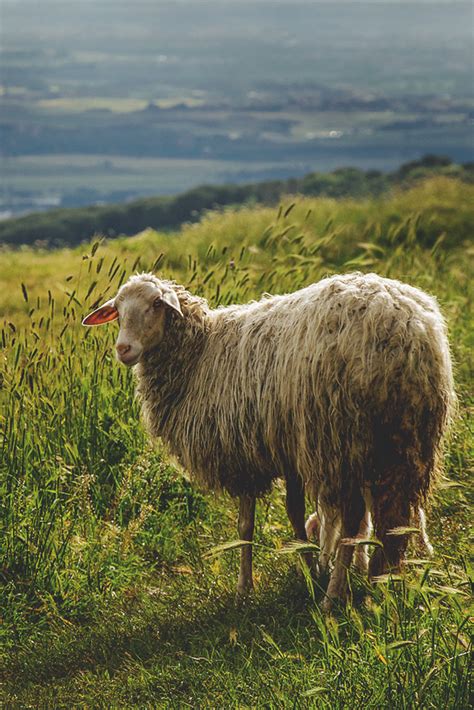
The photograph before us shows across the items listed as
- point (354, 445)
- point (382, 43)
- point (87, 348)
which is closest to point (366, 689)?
point (354, 445)

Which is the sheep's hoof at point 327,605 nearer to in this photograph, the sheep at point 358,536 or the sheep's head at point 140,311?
the sheep at point 358,536

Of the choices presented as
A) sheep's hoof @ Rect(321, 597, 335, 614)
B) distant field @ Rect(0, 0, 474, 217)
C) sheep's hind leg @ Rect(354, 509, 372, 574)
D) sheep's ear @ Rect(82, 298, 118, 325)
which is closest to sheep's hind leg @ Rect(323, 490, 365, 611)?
sheep's hoof @ Rect(321, 597, 335, 614)

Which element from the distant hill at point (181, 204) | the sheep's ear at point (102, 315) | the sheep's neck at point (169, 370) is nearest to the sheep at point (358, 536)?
the sheep's neck at point (169, 370)

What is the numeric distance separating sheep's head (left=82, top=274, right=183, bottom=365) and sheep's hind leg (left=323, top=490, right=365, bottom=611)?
3.74 feet

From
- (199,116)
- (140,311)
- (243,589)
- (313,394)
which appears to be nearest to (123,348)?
(140,311)

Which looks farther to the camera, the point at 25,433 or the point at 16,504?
the point at 25,433

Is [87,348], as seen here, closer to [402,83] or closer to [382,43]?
[402,83]

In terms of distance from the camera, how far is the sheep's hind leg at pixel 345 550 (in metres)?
3.51

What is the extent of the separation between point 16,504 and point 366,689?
219 centimetres

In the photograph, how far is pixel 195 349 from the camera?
4.16m

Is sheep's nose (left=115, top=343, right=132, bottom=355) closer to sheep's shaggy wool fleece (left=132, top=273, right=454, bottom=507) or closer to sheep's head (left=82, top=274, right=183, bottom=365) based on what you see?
sheep's head (left=82, top=274, right=183, bottom=365)

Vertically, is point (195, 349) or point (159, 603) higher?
point (195, 349)

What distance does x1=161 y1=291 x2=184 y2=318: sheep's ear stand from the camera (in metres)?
3.92

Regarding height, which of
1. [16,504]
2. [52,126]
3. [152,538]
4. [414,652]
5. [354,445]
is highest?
[354,445]
